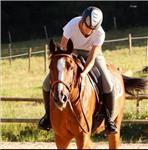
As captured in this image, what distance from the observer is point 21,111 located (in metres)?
13.7

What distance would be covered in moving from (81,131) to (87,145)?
0.56ft

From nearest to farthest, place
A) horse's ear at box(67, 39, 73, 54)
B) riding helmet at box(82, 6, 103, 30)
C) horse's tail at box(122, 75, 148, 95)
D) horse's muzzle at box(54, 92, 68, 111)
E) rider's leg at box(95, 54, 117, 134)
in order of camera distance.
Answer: horse's muzzle at box(54, 92, 68, 111)
horse's ear at box(67, 39, 73, 54)
riding helmet at box(82, 6, 103, 30)
rider's leg at box(95, 54, 117, 134)
horse's tail at box(122, 75, 148, 95)

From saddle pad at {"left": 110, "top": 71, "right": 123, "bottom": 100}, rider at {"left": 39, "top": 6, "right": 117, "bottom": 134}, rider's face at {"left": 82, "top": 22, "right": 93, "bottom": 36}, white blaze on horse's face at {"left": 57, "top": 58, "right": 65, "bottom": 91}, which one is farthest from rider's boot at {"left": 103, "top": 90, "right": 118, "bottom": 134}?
white blaze on horse's face at {"left": 57, "top": 58, "right": 65, "bottom": 91}

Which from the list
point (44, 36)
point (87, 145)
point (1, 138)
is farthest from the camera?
point (44, 36)

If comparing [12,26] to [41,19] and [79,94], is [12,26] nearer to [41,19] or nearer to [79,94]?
[41,19]

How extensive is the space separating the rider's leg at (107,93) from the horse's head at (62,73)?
96 centimetres

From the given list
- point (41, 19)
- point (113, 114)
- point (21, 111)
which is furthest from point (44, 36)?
point (113, 114)

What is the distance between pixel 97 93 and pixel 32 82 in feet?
49.4

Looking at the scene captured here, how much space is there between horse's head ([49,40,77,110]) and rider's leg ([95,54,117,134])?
38.0 inches

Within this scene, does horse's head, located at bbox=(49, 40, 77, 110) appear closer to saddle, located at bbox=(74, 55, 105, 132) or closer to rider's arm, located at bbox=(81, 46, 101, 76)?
rider's arm, located at bbox=(81, 46, 101, 76)

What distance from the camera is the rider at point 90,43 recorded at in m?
6.76

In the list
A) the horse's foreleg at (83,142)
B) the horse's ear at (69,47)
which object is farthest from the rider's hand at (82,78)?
the horse's foreleg at (83,142)

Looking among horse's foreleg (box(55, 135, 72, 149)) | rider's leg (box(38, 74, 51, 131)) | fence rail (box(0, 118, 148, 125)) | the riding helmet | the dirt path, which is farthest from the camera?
fence rail (box(0, 118, 148, 125))

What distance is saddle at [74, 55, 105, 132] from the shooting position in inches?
274
